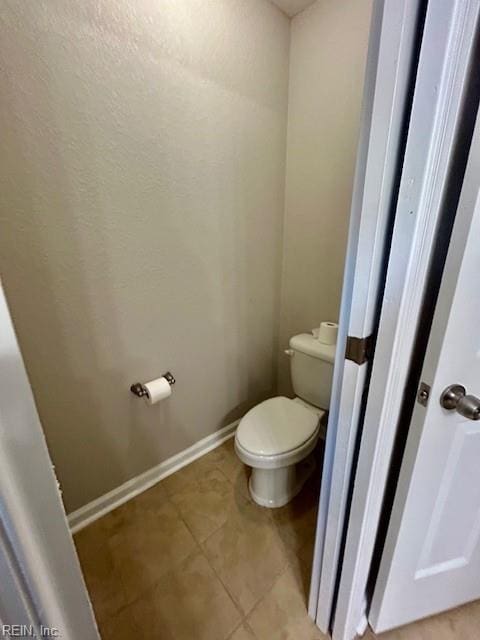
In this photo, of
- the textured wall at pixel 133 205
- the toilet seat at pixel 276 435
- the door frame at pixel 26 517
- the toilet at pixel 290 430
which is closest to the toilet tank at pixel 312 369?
the toilet at pixel 290 430

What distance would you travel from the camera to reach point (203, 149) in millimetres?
1320

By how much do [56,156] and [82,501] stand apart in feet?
4.89

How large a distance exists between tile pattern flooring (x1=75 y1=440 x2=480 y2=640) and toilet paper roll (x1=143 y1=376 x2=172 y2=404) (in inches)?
23.5

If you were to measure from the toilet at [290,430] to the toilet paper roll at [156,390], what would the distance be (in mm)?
406

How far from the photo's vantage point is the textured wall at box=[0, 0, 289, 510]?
0.95m

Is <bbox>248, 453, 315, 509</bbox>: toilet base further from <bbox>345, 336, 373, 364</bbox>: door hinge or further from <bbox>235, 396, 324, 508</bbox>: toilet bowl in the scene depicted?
<bbox>345, 336, 373, 364</bbox>: door hinge

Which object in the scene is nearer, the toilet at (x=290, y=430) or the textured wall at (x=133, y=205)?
the textured wall at (x=133, y=205)

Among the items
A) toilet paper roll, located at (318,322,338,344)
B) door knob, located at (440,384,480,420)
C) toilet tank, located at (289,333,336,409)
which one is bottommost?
toilet tank, located at (289,333,336,409)

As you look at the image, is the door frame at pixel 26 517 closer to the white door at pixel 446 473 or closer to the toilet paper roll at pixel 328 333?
the white door at pixel 446 473

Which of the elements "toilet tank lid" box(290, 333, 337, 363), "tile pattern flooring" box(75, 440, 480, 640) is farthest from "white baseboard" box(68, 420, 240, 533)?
"toilet tank lid" box(290, 333, 337, 363)

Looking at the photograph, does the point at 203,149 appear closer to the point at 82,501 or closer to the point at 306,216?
the point at 306,216

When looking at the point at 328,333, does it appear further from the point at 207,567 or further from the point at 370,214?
the point at 207,567

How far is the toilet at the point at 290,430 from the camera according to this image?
4.25 feet

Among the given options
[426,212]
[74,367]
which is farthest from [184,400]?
[426,212]
